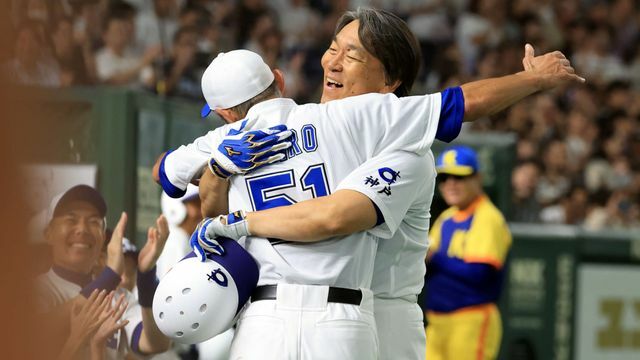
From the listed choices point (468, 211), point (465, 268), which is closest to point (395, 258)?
point (465, 268)

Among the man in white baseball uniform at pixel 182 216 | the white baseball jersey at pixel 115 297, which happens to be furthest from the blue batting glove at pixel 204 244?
the man in white baseball uniform at pixel 182 216

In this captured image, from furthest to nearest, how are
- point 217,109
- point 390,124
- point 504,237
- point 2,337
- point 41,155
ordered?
1. point 504,237
2. point 217,109
3. point 390,124
4. point 41,155
5. point 2,337

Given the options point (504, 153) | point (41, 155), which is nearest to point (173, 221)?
point (504, 153)

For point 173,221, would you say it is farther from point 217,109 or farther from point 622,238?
point 622,238

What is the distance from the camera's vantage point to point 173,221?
5691 millimetres

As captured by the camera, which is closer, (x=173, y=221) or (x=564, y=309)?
(x=173, y=221)

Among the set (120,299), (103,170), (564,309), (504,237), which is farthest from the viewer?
(564,309)

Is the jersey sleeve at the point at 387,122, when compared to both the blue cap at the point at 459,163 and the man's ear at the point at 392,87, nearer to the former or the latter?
the man's ear at the point at 392,87

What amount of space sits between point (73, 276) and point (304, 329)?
5.51 ft

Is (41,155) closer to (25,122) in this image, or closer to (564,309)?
(25,122)

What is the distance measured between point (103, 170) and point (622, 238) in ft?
19.3

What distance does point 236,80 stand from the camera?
10.8ft

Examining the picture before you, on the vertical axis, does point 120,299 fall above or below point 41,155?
below

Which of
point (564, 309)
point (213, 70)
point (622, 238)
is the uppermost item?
point (213, 70)
